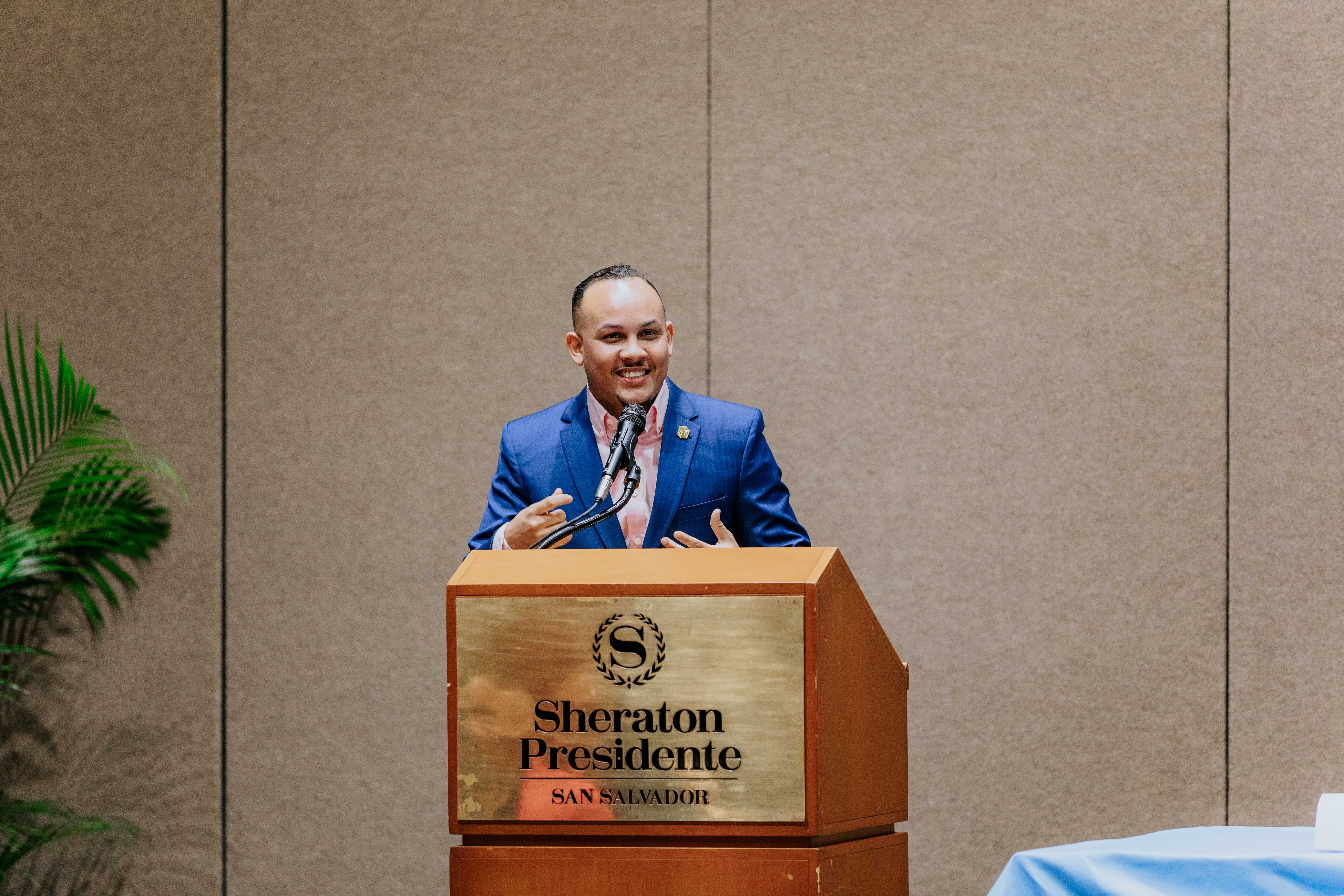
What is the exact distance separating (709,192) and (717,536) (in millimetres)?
1814

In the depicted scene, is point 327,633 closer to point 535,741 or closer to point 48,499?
point 48,499

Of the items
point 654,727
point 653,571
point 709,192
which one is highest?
point 709,192

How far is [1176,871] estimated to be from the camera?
1.53 meters

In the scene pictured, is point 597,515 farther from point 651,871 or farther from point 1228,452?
point 1228,452

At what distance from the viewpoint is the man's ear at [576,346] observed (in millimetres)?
2229

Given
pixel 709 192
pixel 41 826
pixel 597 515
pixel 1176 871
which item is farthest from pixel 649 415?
pixel 41 826

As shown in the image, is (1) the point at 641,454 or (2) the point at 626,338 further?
(1) the point at 641,454

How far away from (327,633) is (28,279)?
4.64ft

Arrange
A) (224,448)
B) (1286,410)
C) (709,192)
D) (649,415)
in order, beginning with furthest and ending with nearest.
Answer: (224,448) < (709,192) < (1286,410) < (649,415)

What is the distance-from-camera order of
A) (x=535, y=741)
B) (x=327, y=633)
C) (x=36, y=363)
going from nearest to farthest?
(x=535, y=741) → (x=36, y=363) → (x=327, y=633)

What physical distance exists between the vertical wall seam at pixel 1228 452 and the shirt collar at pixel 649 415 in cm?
186

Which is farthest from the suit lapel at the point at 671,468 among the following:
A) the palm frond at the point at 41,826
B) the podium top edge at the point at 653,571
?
the palm frond at the point at 41,826

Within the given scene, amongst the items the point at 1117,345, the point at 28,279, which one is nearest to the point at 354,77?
the point at 28,279

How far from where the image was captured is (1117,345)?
10.9 ft
